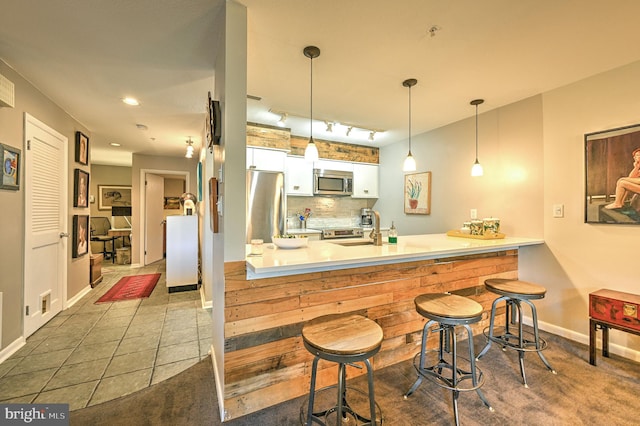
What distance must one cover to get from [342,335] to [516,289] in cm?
162

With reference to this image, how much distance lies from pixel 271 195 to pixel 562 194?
3.25 meters

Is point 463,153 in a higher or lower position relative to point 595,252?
higher

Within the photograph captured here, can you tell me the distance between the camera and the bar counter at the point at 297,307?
1.51 metres

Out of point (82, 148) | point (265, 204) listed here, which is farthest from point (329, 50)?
point (82, 148)

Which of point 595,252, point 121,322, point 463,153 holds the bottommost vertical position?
point 121,322

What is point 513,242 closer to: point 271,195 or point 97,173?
point 271,195

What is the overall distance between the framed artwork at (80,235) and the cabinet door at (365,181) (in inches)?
160

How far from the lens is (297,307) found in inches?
65.8

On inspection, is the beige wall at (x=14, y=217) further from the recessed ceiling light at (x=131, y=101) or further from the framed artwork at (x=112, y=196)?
the framed artwork at (x=112, y=196)

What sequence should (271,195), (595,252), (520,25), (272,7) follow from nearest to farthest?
(272,7), (520,25), (595,252), (271,195)

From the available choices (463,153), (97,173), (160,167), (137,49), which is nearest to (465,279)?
(463,153)

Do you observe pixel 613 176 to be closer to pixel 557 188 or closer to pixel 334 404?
pixel 557 188

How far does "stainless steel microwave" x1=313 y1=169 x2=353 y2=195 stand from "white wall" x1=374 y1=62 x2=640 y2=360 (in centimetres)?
171

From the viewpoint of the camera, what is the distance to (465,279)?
2406 millimetres
